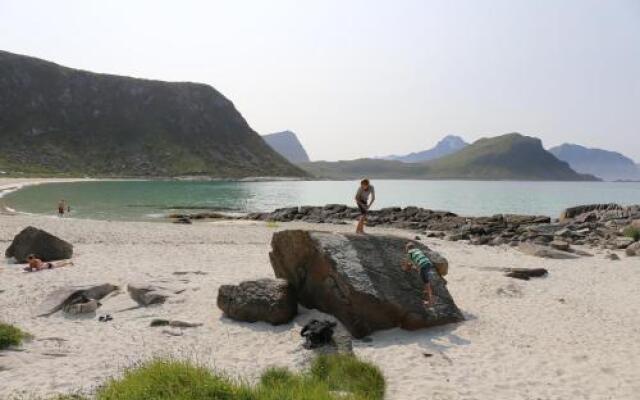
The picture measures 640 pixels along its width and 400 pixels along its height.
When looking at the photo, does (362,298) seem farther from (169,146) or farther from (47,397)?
(169,146)

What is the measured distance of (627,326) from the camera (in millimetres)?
14883

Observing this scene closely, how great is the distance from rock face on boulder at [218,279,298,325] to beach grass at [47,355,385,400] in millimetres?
4871

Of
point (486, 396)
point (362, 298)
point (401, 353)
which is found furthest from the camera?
point (362, 298)

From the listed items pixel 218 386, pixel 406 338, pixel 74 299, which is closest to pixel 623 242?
pixel 406 338

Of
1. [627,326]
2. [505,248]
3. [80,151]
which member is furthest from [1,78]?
[627,326]

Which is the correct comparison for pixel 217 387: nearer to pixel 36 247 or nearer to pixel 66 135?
pixel 36 247

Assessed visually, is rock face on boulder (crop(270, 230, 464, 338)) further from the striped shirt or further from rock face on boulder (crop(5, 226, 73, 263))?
rock face on boulder (crop(5, 226, 73, 263))

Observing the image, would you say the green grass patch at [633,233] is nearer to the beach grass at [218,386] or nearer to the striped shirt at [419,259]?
the striped shirt at [419,259]

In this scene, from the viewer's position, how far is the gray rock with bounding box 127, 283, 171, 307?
55.1ft

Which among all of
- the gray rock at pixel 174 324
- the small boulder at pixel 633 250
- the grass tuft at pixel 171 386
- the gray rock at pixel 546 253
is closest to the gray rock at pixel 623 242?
the small boulder at pixel 633 250

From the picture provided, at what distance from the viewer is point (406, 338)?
44.9ft

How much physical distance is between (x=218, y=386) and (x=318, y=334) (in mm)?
4970

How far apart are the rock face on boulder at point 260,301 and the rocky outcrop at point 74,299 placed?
4.19 meters

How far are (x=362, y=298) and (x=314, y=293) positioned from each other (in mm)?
1956
